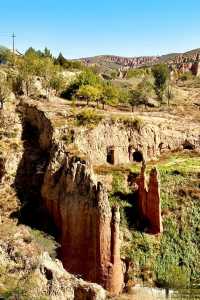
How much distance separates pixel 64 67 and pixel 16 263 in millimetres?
81877

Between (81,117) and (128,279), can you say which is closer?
(128,279)

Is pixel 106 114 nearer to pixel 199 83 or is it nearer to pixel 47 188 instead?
pixel 47 188

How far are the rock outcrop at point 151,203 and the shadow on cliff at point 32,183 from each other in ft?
26.0

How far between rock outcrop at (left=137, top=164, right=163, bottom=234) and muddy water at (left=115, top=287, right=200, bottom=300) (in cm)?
598

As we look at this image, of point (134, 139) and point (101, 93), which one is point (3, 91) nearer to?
point (134, 139)

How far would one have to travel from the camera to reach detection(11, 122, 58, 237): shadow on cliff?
197 feet

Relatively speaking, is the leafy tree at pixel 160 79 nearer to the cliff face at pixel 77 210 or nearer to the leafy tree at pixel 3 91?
the leafy tree at pixel 3 91

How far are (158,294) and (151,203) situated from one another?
334 inches

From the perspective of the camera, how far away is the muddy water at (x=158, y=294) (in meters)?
53.2

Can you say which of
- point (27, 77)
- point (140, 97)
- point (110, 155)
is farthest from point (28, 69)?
point (110, 155)

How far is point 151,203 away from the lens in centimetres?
5888

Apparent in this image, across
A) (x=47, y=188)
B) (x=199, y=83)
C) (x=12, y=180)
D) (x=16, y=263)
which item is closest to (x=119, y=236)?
(x=47, y=188)

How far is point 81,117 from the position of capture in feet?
232

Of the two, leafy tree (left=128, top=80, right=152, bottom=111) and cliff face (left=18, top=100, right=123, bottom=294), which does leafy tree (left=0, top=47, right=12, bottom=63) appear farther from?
cliff face (left=18, top=100, right=123, bottom=294)
